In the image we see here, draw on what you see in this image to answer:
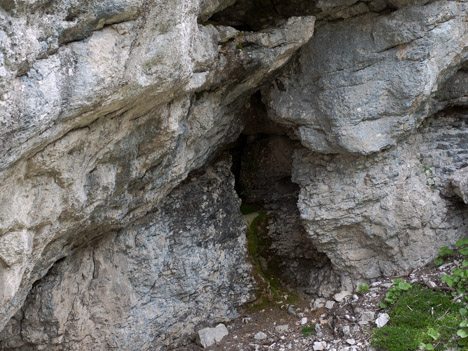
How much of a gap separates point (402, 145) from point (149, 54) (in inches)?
174

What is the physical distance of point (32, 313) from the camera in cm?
623

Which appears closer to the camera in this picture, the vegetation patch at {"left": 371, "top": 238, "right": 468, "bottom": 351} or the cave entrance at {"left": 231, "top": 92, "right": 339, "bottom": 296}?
the vegetation patch at {"left": 371, "top": 238, "right": 468, "bottom": 351}

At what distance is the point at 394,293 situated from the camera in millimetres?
6715

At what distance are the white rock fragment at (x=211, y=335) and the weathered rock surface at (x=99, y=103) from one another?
2284mm

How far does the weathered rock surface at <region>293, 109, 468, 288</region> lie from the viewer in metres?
6.92

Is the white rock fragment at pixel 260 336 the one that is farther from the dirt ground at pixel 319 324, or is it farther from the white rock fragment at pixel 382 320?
the white rock fragment at pixel 382 320

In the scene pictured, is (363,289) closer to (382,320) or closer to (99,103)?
(382,320)

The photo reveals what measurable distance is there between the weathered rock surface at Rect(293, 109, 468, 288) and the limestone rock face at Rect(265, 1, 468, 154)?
540 millimetres

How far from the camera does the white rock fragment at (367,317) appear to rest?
6574mm

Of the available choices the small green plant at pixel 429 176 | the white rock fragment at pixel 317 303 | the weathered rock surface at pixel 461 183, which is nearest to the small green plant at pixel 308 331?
the white rock fragment at pixel 317 303

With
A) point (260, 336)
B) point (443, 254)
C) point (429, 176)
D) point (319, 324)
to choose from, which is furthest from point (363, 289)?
point (429, 176)

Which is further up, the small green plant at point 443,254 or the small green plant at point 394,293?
the small green plant at point 443,254

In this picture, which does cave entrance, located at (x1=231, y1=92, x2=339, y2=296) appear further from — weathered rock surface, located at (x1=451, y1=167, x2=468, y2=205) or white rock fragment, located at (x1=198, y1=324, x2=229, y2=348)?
weathered rock surface, located at (x1=451, y1=167, x2=468, y2=205)

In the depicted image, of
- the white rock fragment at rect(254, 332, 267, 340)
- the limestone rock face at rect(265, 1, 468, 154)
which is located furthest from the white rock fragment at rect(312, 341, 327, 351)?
the limestone rock face at rect(265, 1, 468, 154)
